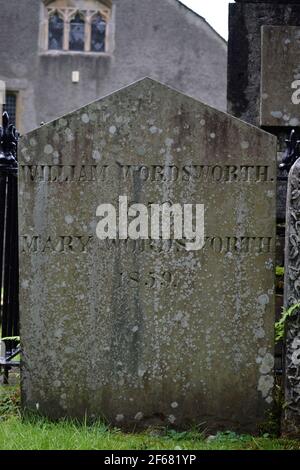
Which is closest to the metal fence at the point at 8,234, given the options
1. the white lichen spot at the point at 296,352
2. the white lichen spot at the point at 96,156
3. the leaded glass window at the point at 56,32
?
the white lichen spot at the point at 96,156

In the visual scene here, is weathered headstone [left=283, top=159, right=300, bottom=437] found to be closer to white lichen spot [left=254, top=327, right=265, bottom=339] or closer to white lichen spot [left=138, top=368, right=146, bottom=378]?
white lichen spot [left=254, top=327, right=265, bottom=339]

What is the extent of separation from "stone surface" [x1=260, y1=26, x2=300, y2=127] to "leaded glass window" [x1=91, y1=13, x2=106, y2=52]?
18.4 m

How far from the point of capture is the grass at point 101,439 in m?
3.95

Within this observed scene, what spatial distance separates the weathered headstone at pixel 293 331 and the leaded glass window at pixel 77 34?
20.6 metres

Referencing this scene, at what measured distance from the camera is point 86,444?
3943 mm

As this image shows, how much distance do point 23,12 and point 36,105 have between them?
124 inches

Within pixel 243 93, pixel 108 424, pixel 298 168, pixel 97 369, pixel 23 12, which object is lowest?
pixel 108 424

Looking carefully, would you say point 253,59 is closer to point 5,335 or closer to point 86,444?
point 5,335

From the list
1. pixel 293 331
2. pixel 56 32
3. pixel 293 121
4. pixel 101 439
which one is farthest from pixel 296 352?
Result: pixel 56 32

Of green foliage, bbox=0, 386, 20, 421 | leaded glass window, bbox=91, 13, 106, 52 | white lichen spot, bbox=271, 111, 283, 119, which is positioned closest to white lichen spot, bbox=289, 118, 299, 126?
white lichen spot, bbox=271, 111, 283, 119

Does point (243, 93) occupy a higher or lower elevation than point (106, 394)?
higher

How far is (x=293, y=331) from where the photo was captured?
431cm

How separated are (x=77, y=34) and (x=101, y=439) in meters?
21.5
